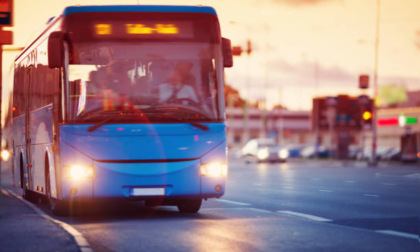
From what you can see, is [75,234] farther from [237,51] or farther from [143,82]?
[237,51]

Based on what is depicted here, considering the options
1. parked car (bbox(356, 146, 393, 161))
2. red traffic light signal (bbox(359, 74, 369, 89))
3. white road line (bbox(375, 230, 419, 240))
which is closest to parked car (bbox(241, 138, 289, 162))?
red traffic light signal (bbox(359, 74, 369, 89))

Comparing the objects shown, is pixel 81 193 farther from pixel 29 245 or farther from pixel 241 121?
pixel 241 121

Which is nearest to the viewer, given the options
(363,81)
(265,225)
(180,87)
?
(265,225)

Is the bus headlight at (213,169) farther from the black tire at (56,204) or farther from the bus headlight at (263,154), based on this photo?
the bus headlight at (263,154)

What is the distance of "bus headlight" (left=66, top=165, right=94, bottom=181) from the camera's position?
13.3 m

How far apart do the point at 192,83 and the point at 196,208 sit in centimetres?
266

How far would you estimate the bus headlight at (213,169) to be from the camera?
1360cm

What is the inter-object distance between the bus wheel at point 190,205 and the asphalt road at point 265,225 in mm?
231

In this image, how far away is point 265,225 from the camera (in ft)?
42.6

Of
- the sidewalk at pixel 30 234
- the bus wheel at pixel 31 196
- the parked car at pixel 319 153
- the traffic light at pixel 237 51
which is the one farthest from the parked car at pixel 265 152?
the sidewalk at pixel 30 234

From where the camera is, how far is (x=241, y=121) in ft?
552

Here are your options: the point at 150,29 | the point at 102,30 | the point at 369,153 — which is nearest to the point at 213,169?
the point at 150,29

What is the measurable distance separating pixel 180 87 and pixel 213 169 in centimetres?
137

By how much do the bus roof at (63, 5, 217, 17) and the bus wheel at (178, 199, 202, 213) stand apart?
3332mm
